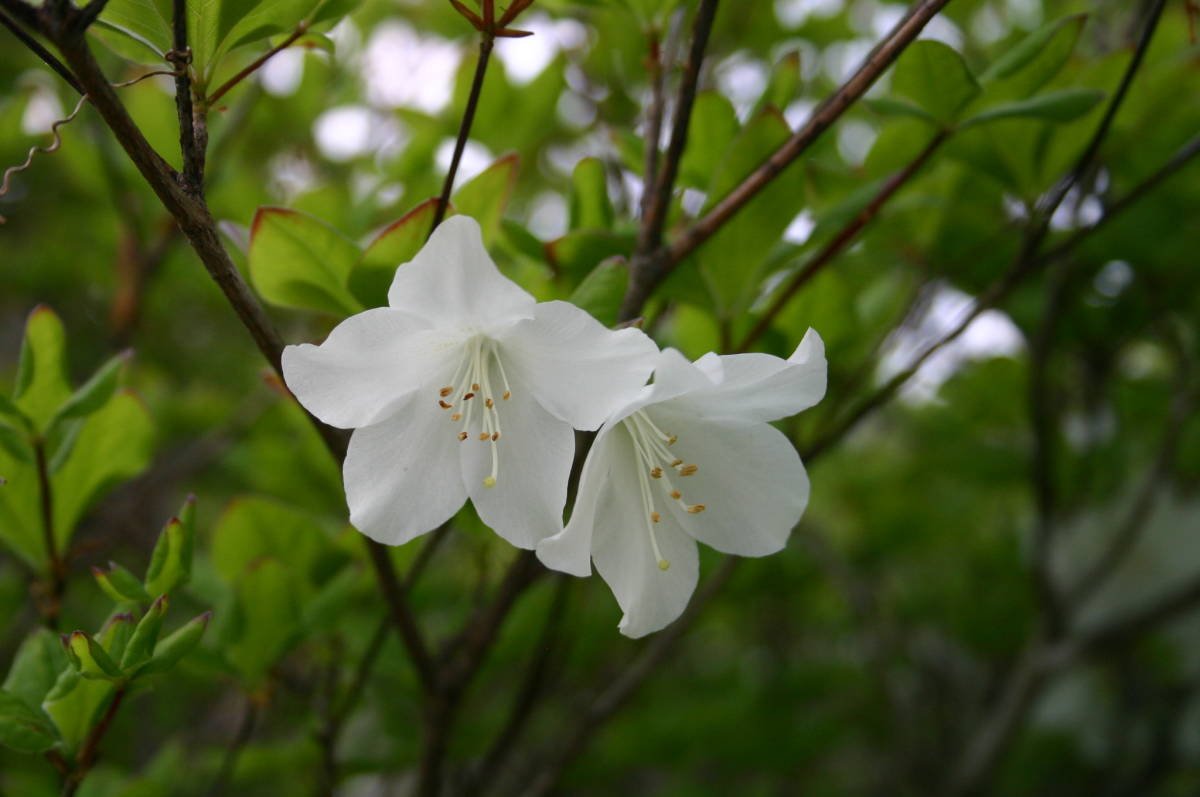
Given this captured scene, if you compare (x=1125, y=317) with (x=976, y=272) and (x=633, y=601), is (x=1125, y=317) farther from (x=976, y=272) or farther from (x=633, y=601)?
(x=633, y=601)

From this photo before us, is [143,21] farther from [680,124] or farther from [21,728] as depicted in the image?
[21,728]

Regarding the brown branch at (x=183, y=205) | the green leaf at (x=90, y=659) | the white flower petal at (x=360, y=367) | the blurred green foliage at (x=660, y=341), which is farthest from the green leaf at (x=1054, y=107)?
the green leaf at (x=90, y=659)

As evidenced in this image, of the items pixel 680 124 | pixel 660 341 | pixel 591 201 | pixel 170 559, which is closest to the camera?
pixel 170 559

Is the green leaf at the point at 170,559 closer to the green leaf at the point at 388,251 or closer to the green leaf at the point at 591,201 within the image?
the green leaf at the point at 388,251

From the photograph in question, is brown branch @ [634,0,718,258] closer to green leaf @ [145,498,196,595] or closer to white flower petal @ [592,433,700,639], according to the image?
white flower petal @ [592,433,700,639]

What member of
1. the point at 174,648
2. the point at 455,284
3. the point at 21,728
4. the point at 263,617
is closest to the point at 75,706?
the point at 21,728

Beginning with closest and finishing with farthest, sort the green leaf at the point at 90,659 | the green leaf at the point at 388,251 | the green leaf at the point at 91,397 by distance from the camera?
the green leaf at the point at 90,659 < the green leaf at the point at 388,251 < the green leaf at the point at 91,397

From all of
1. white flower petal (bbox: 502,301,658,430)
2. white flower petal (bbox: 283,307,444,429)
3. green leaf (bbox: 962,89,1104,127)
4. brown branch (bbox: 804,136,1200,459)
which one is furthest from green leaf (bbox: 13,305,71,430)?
green leaf (bbox: 962,89,1104,127)
